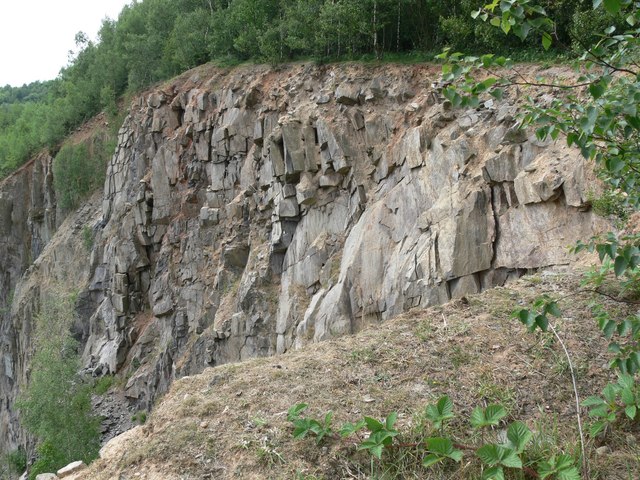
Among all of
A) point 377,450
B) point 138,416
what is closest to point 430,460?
point 377,450

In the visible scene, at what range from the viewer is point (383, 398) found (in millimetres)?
5098

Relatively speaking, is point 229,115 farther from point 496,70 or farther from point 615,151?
point 615,151

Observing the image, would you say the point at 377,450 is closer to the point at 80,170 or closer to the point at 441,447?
the point at 441,447

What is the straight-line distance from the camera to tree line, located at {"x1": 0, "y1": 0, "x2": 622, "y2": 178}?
18.1m

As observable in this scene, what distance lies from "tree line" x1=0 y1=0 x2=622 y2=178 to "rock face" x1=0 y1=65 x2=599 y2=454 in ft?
4.91

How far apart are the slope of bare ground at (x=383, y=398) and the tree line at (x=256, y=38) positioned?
4.28m

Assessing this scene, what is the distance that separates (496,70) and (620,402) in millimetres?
12724

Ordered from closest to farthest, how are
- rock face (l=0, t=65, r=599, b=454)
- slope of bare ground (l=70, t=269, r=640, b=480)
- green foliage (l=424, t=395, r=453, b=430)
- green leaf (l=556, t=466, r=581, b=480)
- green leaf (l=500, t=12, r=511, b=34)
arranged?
green leaf (l=500, t=12, r=511, b=34)
green leaf (l=556, t=466, r=581, b=480)
green foliage (l=424, t=395, r=453, b=430)
slope of bare ground (l=70, t=269, r=640, b=480)
rock face (l=0, t=65, r=599, b=454)

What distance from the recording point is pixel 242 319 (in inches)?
763

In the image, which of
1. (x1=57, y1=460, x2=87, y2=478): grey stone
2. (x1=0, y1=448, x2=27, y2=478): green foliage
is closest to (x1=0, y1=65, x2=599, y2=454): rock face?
(x1=0, y1=448, x2=27, y2=478): green foliage

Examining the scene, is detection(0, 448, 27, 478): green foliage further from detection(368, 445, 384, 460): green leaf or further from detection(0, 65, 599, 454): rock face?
detection(368, 445, 384, 460): green leaf

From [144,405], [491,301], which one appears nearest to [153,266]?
[144,405]

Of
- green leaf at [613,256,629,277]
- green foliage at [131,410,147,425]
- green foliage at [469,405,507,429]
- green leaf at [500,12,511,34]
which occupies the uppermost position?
green leaf at [500,12,511,34]

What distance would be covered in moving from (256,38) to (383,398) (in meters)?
23.1
